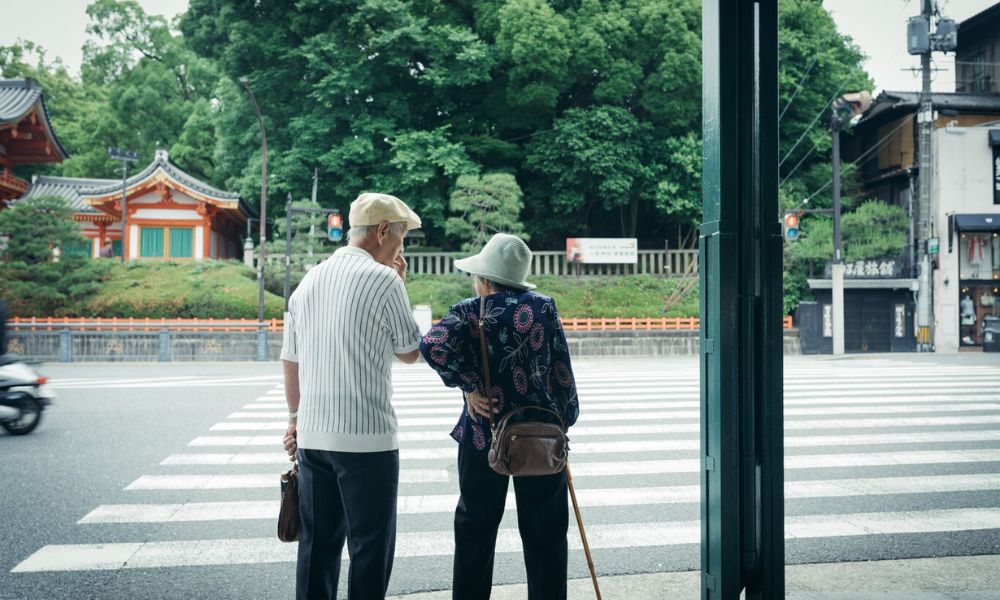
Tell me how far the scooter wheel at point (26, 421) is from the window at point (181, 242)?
21.9 m

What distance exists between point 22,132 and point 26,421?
18558 mm

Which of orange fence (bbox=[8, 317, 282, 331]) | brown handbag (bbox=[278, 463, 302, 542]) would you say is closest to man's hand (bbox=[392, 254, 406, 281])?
brown handbag (bbox=[278, 463, 302, 542])

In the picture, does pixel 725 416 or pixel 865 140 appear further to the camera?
pixel 865 140

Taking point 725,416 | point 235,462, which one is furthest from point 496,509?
point 235,462

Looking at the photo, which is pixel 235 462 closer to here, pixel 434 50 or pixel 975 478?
pixel 975 478

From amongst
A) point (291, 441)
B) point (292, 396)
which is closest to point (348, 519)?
point (291, 441)

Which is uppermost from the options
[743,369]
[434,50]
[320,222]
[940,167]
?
[434,50]

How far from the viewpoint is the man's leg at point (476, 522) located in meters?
2.73

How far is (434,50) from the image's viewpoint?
25594mm

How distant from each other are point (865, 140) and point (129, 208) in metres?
31.7

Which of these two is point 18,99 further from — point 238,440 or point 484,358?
point 484,358

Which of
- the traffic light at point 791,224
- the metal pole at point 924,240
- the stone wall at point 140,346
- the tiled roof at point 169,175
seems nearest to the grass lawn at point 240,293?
the stone wall at point 140,346

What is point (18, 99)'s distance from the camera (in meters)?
21.6

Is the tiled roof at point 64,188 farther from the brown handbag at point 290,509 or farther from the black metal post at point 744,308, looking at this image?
the black metal post at point 744,308
